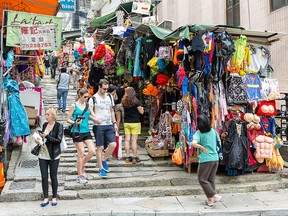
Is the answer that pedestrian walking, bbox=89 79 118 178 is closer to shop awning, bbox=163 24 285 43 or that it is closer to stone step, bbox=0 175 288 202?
stone step, bbox=0 175 288 202

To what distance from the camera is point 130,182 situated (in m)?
7.37

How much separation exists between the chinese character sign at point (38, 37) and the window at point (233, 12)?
11.3 meters

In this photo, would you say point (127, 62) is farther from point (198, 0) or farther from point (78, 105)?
point (198, 0)

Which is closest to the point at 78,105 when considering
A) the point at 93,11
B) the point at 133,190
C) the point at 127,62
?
the point at 133,190

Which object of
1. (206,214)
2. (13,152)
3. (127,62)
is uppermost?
(127,62)

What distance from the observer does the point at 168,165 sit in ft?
27.8

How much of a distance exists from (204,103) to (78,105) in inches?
111

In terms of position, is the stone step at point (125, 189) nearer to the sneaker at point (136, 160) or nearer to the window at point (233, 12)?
the sneaker at point (136, 160)

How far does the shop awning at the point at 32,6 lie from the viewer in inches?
344

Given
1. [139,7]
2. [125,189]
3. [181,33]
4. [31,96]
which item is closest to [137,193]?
[125,189]

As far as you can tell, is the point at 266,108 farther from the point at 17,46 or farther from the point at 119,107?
the point at 17,46

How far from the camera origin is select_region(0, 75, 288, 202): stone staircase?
6.94 m

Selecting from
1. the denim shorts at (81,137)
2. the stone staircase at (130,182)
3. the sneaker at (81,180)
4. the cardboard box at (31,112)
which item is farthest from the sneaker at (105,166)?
the cardboard box at (31,112)

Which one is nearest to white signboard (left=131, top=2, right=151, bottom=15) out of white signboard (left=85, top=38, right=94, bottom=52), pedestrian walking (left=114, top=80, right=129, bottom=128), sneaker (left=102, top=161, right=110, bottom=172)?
white signboard (left=85, top=38, right=94, bottom=52)
